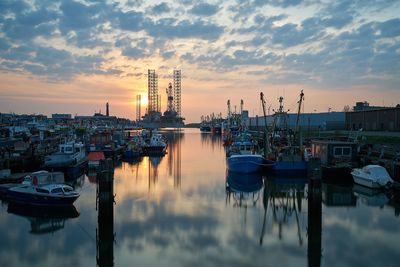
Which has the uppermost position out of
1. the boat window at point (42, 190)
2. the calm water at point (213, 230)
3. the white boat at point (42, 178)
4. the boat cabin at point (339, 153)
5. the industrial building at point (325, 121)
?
the industrial building at point (325, 121)

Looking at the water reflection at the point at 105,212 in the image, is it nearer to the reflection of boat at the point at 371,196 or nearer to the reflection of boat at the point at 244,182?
the reflection of boat at the point at 244,182

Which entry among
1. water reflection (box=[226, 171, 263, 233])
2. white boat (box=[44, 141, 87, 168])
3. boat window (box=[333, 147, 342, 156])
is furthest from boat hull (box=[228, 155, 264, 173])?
white boat (box=[44, 141, 87, 168])

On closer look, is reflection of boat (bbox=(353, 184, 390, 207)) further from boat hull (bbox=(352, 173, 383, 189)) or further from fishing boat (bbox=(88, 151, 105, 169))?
fishing boat (bbox=(88, 151, 105, 169))

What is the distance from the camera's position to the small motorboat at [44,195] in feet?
68.3

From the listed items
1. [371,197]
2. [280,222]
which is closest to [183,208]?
[280,222]

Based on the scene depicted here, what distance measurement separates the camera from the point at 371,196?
24516 millimetres

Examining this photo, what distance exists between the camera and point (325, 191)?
2655cm

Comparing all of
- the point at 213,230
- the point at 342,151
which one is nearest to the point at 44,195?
Result: the point at 213,230

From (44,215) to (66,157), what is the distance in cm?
1447

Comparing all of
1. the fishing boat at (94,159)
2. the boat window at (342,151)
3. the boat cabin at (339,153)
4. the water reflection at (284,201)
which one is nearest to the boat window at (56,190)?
the water reflection at (284,201)

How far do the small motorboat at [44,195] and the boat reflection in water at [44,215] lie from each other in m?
0.28

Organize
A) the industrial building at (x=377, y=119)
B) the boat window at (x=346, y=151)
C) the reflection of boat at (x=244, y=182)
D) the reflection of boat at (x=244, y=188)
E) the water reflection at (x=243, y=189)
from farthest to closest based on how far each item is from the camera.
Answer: the industrial building at (x=377, y=119)
the boat window at (x=346, y=151)
the reflection of boat at (x=244, y=182)
the reflection of boat at (x=244, y=188)
the water reflection at (x=243, y=189)

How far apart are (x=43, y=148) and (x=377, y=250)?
3780cm

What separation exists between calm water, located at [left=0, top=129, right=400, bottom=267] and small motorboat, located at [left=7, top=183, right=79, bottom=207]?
0.73 meters
